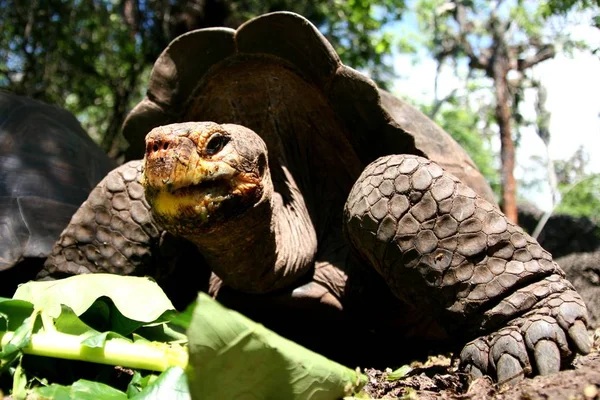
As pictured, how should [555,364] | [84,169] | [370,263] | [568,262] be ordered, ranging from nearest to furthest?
[555,364]
[370,263]
[84,169]
[568,262]

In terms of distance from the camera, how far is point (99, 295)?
5.91 ft

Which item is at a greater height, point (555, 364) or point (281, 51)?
→ point (281, 51)

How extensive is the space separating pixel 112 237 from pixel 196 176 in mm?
919

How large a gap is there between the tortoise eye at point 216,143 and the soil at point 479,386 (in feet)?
3.05

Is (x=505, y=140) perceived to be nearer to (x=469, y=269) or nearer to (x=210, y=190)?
(x=469, y=269)

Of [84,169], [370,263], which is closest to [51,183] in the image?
[84,169]

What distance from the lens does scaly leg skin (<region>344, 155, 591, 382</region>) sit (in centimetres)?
175

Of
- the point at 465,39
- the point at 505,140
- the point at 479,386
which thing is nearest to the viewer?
the point at 479,386

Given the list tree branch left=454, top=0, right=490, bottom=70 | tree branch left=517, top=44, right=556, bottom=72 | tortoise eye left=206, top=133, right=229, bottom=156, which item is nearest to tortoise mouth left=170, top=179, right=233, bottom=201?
tortoise eye left=206, top=133, right=229, bottom=156

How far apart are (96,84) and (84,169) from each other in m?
6.22

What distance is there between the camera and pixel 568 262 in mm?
3941

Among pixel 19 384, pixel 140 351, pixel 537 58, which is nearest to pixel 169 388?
pixel 140 351

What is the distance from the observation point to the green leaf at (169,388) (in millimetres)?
1305

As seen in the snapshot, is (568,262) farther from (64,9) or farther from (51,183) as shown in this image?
A: (64,9)
